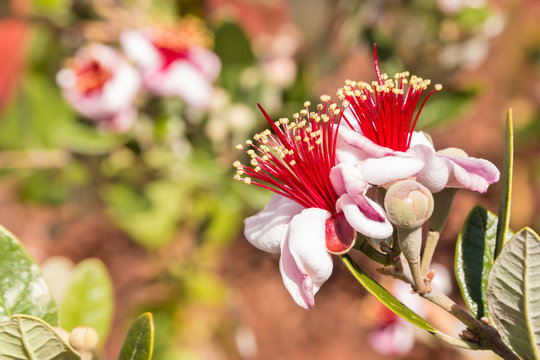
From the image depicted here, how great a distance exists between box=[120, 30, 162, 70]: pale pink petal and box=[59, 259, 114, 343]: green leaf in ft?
2.14

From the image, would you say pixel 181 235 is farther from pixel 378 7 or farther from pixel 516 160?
pixel 516 160

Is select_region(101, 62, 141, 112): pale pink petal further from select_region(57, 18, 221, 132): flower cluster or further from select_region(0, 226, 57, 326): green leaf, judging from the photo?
select_region(0, 226, 57, 326): green leaf

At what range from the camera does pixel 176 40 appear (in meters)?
1.57

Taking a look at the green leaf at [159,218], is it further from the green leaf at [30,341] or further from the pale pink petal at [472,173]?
the pale pink petal at [472,173]

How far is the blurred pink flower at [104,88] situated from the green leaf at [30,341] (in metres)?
0.88

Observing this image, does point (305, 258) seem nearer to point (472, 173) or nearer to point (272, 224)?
point (272, 224)

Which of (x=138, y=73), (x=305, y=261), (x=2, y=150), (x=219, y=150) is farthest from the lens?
(x=2, y=150)

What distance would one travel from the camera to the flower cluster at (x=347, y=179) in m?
0.58

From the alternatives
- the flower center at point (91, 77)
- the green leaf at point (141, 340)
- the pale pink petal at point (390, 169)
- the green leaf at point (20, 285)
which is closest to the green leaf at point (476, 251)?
the pale pink petal at point (390, 169)

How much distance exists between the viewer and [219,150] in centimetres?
159

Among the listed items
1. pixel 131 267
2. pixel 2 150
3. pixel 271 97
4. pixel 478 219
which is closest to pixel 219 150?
pixel 271 97

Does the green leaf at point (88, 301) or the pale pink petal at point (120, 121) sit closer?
the green leaf at point (88, 301)

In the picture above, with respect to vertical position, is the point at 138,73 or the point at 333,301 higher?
the point at 138,73

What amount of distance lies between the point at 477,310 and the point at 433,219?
0.40 ft
